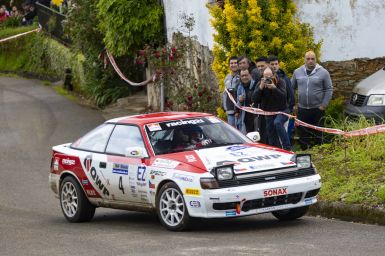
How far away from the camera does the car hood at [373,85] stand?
59.0 ft

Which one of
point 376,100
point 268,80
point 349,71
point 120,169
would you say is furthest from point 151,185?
point 349,71

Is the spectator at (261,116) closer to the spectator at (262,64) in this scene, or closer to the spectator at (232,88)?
the spectator at (262,64)

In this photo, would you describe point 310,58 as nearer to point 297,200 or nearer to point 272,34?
point 272,34

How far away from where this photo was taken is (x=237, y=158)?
42.8 ft

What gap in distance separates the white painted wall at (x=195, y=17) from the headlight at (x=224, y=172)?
1100cm

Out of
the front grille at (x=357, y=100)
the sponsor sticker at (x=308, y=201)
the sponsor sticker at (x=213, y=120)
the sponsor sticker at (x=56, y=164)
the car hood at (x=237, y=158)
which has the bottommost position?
the sponsor sticker at (x=308, y=201)

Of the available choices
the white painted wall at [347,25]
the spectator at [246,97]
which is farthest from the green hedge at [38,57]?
the spectator at [246,97]

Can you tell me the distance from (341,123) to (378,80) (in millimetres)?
936

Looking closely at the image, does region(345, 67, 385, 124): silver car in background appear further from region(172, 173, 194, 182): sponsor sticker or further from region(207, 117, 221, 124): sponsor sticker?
region(172, 173, 194, 182): sponsor sticker

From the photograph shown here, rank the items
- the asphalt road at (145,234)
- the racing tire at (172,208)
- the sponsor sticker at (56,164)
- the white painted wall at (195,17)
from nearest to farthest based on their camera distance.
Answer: the asphalt road at (145,234) → the racing tire at (172,208) → the sponsor sticker at (56,164) → the white painted wall at (195,17)

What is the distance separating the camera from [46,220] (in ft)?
50.0

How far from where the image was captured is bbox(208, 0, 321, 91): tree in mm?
→ 20391

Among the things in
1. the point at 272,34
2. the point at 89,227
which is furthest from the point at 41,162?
the point at 89,227

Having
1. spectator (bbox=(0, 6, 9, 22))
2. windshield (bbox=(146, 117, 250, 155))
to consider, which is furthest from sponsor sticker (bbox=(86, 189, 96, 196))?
spectator (bbox=(0, 6, 9, 22))
